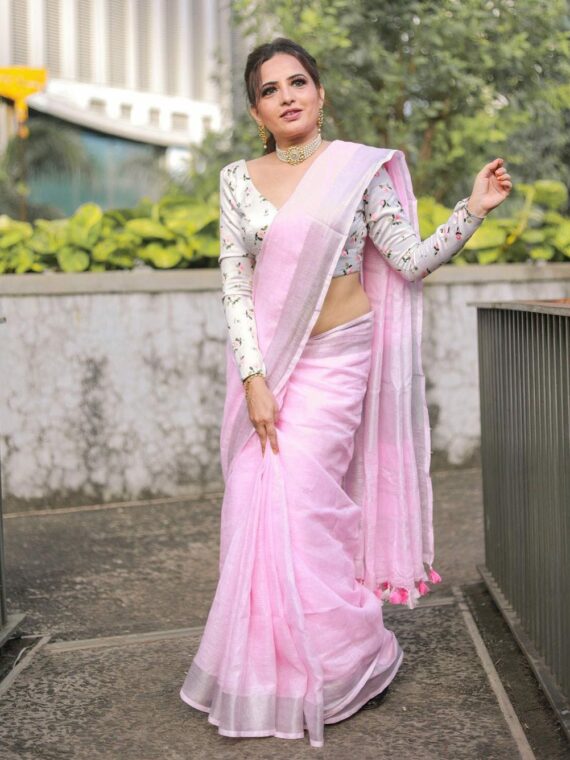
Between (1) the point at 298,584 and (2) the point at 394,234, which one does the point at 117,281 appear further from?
(1) the point at 298,584

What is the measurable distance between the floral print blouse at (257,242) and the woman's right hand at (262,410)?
0.05m

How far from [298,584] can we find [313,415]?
514 mm

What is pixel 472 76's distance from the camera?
29.3 ft

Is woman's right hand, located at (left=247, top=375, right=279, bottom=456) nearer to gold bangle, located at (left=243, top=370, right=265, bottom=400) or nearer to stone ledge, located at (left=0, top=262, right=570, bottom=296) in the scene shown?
gold bangle, located at (left=243, top=370, right=265, bottom=400)

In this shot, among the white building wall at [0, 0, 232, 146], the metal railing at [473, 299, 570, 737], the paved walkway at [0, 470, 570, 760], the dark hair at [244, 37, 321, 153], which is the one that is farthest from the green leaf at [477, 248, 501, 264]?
the white building wall at [0, 0, 232, 146]

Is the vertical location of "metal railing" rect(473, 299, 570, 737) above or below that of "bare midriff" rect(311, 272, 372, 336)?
below

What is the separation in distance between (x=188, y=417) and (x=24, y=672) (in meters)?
3.25

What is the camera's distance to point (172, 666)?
13.8 ft

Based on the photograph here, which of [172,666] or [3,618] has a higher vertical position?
[3,618]

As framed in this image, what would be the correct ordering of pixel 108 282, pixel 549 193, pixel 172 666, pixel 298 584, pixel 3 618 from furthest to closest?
pixel 549 193 < pixel 108 282 < pixel 3 618 < pixel 172 666 < pixel 298 584

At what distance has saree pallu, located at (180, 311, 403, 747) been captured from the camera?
11.2 feet

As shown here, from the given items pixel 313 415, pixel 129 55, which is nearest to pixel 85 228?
pixel 313 415

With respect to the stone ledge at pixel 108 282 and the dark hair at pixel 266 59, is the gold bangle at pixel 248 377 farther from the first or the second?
the stone ledge at pixel 108 282

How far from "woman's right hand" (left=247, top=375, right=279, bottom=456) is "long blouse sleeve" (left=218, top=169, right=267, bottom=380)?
50mm
